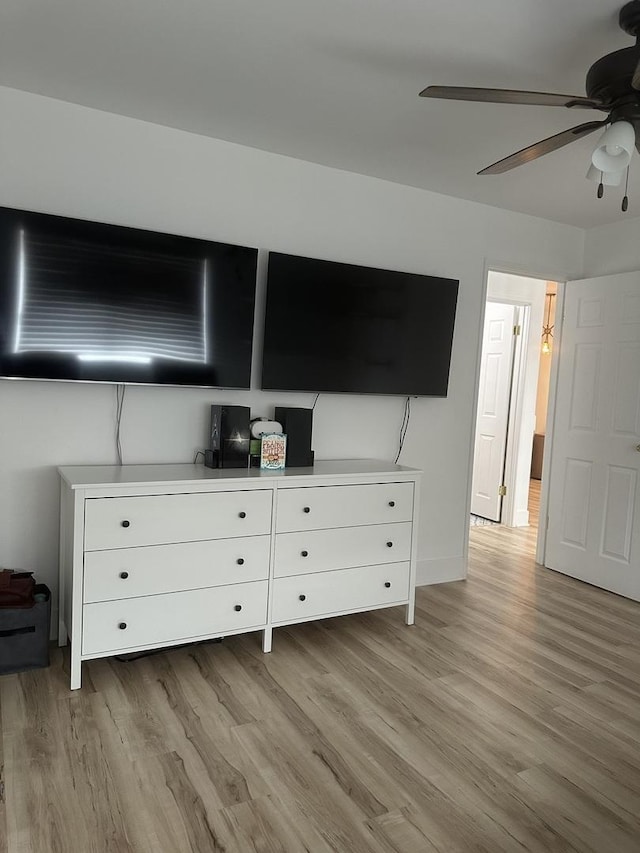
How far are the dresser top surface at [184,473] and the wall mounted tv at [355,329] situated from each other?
465mm

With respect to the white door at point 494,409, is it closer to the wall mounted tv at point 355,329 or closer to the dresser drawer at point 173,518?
the wall mounted tv at point 355,329

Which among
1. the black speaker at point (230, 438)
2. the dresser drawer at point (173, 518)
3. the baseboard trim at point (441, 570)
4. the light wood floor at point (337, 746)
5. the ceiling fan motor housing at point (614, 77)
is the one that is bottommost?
the light wood floor at point (337, 746)

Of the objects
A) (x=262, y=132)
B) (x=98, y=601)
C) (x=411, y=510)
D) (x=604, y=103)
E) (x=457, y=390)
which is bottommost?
(x=98, y=601)

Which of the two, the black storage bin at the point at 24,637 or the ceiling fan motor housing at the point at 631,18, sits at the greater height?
the ceiling fan motor housing at the point at 631,18

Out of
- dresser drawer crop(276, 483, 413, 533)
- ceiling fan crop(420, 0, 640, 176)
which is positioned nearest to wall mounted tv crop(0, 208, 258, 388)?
dresser drawer crop(276, 483, 413, 533)

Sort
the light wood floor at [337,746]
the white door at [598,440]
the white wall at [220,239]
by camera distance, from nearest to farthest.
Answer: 1. the light wood floor at [337,746]
2. the white wall at [220,239]
3. the white door at [598,440]

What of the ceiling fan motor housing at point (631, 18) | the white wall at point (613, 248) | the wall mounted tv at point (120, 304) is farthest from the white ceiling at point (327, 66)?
the white wall at point (613, 248)

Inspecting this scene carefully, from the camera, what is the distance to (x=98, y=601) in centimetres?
242

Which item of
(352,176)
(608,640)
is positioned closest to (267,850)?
(608,640)

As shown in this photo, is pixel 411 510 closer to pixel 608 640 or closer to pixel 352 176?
pixel 608 640

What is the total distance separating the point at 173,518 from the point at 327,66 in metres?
1.82

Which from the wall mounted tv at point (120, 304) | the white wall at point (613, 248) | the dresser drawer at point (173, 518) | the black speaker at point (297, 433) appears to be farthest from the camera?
the white wall at point (613, 248)

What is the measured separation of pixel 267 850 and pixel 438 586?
2412 mm

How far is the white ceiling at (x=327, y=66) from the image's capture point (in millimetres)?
1955
